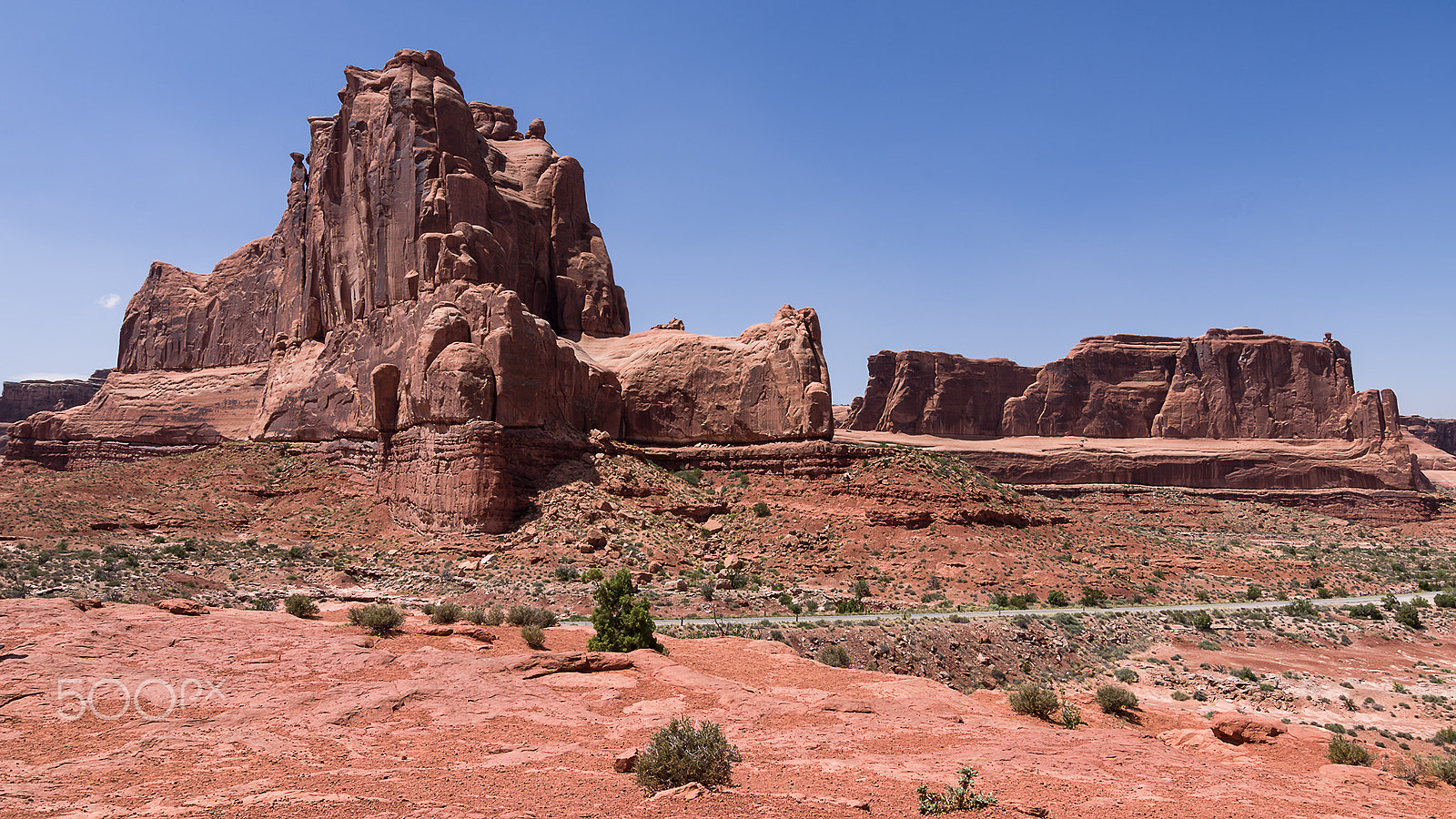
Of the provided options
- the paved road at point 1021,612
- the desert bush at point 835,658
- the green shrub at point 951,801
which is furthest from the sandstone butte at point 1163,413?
the green shrub at point 951,801

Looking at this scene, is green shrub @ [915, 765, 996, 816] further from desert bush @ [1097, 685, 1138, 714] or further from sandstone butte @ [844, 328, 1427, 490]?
sandstone butte @ [844, 328, 1427, 490]

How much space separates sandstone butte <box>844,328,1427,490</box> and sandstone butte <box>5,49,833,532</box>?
2053 inches

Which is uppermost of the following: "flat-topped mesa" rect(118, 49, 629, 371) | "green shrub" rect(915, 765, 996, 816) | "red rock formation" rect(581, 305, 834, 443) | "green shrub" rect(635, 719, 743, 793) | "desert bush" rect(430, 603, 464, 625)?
"flat-topped mesa" rect(118, 49, 629, 371)

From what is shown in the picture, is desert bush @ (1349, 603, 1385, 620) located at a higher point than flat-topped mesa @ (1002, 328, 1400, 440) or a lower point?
lower

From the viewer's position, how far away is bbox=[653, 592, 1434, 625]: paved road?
24609mm

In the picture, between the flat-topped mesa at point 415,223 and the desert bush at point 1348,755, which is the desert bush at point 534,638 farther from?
the flat-topped mesa at point 415,223

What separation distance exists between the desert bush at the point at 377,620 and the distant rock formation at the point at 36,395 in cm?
11675

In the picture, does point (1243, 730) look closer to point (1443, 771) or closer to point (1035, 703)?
point (1443, 771)

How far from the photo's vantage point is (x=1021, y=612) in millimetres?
28094

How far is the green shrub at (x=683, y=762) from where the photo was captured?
29.7 feet

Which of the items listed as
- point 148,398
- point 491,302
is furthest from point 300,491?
point 148,398

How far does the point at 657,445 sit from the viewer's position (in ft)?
144

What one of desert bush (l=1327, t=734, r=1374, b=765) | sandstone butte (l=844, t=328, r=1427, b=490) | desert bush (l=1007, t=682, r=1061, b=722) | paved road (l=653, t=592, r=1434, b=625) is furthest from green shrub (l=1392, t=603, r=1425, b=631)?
sandstone butte (l=844, t=328, r=1427, b=490)

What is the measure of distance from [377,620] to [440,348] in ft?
75.0
